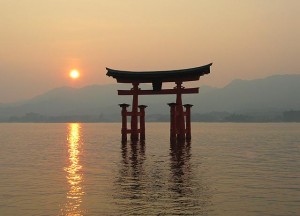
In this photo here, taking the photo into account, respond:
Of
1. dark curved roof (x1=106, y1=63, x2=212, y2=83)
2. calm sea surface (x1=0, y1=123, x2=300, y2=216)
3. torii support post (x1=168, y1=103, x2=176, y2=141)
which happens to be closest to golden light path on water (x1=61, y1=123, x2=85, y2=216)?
calm sea surface (x1=0, y1=123, x2=300, y2=216)

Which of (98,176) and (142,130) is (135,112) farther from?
(98,176)

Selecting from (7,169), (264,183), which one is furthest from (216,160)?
(7,169)

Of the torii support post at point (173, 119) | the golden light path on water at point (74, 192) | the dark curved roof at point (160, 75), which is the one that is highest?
the dark curved roof at point (160, 75)

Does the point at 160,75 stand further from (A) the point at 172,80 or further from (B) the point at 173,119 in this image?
(B) the point at 173,119

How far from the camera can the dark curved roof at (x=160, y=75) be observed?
118ft

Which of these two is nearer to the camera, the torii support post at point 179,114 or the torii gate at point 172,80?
the torii gate at point 172,80

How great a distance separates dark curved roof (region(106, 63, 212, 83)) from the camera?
35.9 metres

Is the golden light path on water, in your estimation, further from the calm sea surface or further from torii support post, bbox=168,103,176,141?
torii support post, bbox=168,103,176,141

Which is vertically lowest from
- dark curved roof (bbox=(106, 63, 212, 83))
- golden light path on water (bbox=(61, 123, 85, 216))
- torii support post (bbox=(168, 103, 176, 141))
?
golden light path on water (bbox=(61, 123, 85, 216))

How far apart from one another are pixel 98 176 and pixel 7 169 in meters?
5.63

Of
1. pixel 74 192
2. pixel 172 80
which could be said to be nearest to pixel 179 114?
pixel 172 80

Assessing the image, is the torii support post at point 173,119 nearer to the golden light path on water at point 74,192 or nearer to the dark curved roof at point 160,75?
the dark curved roof at point 160,75

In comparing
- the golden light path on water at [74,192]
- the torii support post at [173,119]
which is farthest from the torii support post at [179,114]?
the golden light path on water at [74,192]

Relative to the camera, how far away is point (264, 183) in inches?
647
